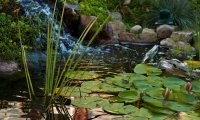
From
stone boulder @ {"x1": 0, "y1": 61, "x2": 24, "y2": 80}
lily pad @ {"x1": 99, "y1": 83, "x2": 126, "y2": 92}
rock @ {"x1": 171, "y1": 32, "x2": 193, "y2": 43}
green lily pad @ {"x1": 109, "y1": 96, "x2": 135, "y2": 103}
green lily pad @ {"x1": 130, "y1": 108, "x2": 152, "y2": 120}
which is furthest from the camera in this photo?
rock @ {"x1": 171, "y1": 32, "x2": 193, "y2": 43}

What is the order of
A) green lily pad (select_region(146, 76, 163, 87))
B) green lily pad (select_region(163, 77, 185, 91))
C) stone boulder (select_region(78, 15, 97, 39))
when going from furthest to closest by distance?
stone boulder (select_region(78, 15, 97, 39)) < green lily pad (select_region(146, 76, 163, 87)) < green lily pad (select_region(163, 77, 185, 91))

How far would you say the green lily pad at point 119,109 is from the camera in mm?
3469

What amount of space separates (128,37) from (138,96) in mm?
6519

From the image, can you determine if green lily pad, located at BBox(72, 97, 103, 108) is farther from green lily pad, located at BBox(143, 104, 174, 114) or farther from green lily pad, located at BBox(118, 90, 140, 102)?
green lily pad, located at BBox(143, 104, 174, 114)

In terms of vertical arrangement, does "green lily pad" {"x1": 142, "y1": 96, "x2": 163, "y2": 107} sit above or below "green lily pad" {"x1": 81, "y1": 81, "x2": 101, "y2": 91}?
below

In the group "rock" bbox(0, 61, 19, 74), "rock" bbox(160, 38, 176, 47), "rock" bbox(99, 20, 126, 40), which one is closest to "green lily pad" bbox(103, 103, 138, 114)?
"rock" bbox(0, 61, 19, 74)

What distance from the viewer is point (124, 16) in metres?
12.4

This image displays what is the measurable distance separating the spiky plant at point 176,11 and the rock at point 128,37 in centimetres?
157

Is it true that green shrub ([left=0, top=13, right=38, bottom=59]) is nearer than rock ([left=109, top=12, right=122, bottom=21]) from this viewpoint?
Yes

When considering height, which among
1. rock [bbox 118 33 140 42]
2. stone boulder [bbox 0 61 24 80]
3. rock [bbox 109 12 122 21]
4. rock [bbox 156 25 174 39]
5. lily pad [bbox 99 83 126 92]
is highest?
rock [bbox 109 12 122 21]

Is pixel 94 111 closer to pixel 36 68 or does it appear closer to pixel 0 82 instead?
pixel 0 82

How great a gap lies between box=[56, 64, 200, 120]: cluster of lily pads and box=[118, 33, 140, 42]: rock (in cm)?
553

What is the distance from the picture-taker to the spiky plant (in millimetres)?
11766

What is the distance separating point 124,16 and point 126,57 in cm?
525
